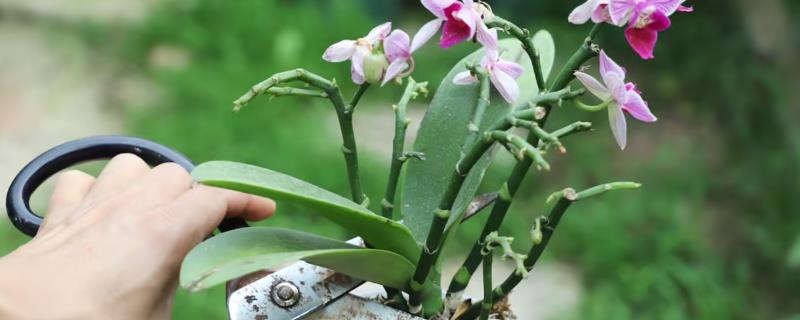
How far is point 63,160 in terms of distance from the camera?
2.40 ft

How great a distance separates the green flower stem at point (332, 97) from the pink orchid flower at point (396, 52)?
0.03 meters

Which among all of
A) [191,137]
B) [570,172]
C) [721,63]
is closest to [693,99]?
[721,63]

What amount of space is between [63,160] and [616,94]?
1.30 feet

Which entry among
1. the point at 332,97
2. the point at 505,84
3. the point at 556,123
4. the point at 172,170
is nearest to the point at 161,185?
the point at 172,170

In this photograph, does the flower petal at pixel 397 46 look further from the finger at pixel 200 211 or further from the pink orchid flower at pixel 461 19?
the finger at pixel 200 211

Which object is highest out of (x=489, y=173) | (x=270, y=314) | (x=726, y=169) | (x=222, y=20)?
(x=270, y=314)

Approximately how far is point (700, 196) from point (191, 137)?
1.11 metres

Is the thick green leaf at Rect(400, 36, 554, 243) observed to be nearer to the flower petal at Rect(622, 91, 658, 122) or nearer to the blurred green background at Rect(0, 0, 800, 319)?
the flower petal at Rect(622, 91, 658, 122)

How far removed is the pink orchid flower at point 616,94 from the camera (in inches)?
22.2

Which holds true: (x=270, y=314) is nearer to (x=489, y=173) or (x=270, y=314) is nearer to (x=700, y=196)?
(x=489, y=173)

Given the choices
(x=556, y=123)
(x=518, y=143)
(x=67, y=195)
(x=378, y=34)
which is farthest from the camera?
(x=556, y=123)

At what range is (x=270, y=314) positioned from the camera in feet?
2.07

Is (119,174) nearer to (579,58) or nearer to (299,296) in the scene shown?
(299,296)

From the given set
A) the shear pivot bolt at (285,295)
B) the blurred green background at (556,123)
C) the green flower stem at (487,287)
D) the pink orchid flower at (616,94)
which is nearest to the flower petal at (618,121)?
the pink orchid flower at (616,94)
